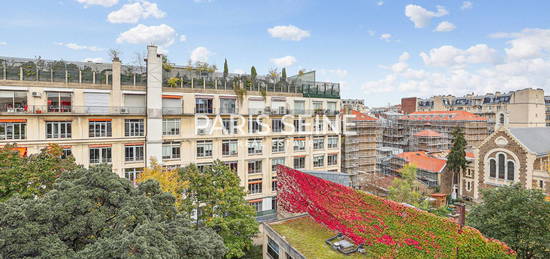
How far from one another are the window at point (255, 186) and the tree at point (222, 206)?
11291 mm

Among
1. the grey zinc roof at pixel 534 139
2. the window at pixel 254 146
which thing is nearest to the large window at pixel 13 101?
the window at pixel 254 146

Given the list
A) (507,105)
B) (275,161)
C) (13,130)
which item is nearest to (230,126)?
(275,161)

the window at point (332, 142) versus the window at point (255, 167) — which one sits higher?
the window at point (332, 142)

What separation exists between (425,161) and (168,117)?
37278 mm

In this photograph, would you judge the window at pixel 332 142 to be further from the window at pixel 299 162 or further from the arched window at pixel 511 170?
the arched window at pixel 511 170

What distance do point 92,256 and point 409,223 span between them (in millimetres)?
14406

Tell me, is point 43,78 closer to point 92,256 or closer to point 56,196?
point 56,196

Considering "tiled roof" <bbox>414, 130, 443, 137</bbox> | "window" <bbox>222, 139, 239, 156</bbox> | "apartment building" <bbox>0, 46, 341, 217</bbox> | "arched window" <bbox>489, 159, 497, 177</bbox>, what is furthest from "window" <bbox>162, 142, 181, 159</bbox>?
"tiled roof" <bbox>414, 130, 443, 137</bbox>

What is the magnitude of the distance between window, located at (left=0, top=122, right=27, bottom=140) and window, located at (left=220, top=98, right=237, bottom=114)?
1761 centimetres

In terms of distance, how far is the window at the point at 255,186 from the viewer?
35.1 meters

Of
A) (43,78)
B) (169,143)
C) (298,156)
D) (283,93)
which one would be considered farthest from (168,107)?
(298,156)

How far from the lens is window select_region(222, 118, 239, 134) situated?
33.7 meters

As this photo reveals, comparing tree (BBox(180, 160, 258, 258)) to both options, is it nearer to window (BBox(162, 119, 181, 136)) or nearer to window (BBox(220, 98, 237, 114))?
window (BBox(162, 119, 181, 136))

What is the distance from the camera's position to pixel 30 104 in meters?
26.4
